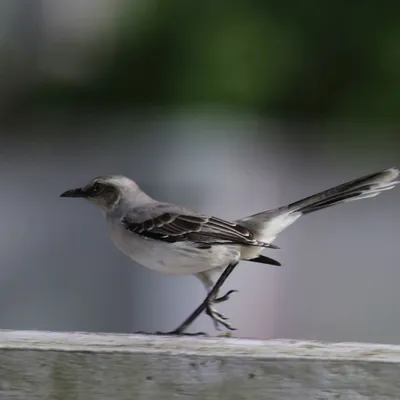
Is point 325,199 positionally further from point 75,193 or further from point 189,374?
point 189,374

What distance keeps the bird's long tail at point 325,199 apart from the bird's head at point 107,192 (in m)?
0.42

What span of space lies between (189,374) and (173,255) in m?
1.19

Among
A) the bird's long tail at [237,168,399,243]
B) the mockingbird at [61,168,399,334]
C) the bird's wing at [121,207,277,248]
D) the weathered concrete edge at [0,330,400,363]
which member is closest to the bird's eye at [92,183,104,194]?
the mockingbird at [61,168,399,334]

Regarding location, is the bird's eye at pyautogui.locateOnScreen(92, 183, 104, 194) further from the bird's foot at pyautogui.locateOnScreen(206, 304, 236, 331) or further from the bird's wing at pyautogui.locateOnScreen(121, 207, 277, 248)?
the bird's foot at pyautogui.locateOnScreen(206, 304, 236, 331)

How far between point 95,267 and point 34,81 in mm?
10302

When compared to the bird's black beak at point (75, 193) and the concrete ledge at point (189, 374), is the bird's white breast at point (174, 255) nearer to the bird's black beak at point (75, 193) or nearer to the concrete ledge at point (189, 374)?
the bird's black beak at point (75, 193)

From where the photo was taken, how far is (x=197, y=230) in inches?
151

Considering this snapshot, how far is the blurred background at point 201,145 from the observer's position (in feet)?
23.7

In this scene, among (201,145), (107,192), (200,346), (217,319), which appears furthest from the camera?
(201,145)

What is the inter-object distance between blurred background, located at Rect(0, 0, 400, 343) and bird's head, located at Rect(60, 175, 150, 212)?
2788 mm

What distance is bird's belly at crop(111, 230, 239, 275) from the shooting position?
359cm

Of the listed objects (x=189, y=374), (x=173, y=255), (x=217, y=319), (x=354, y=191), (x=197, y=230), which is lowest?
(x=189, y=374)

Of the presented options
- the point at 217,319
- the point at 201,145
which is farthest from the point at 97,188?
Result: the point at 201,145

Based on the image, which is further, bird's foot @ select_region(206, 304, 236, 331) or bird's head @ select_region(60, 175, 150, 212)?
bird's head @ select_region(60, 175, 150, 212)
